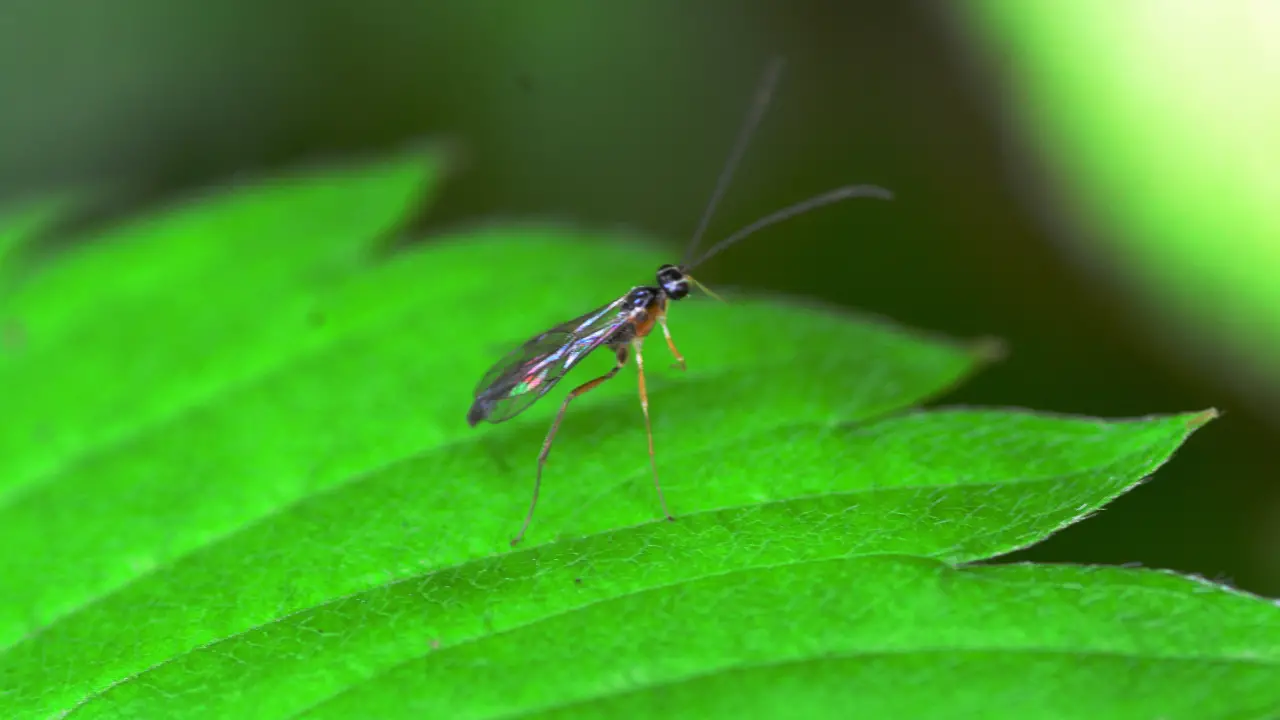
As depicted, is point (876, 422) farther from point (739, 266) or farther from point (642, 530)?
point (739, 266)

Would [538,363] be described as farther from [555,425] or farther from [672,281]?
[672,281]

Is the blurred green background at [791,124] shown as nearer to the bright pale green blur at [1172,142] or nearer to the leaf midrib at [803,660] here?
the bright pale green blur at [1172,142]

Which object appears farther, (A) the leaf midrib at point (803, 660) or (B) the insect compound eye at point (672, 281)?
(B) the insect compound eye at point (672, 281)

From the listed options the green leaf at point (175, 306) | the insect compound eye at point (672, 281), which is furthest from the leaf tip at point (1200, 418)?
the green leaf at point (175, 306)

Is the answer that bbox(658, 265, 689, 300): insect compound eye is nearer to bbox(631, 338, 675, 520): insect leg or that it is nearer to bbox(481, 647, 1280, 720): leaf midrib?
bbox(631, 338, 675, 520): insect leg

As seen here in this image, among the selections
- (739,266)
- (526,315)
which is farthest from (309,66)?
(526,315)

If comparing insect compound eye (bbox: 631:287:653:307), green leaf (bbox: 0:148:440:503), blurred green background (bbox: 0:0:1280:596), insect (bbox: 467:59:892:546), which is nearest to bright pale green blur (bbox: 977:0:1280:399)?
blurred green background (bbox: 0:0:1280:596)
